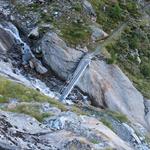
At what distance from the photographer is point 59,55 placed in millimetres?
38719

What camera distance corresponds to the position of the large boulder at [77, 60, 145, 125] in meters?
37.1

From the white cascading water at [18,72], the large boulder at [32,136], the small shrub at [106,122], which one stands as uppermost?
the large boulder at [32,136]

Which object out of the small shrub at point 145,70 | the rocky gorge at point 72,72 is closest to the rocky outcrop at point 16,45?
the rocky gorge at point 72,72

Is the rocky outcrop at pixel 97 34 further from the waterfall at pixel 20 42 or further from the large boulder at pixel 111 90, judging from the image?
the waterfall at pixel 20 42

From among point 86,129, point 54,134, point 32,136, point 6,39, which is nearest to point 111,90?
point 6,39

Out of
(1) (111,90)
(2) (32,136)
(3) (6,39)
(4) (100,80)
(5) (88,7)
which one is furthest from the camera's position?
(5) (88,7)

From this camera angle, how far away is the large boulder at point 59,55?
126 ft

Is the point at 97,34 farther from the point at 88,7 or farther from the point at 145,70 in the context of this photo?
the point at 145,70

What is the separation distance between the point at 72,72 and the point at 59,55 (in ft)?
5.43

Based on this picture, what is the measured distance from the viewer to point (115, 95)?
38.0 m

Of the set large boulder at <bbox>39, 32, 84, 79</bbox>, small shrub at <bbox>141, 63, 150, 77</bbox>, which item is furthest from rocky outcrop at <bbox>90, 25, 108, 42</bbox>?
small shrub at <bbox>141, 63, 150, 77</bbox>

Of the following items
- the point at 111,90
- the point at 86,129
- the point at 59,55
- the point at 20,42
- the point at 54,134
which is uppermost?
the point at 86,129

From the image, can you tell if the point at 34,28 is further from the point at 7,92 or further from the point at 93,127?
the point at 93,127

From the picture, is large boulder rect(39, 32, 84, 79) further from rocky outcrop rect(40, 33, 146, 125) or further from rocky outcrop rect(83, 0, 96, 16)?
rocky outcrop rect(83, 0, 96, 16)
